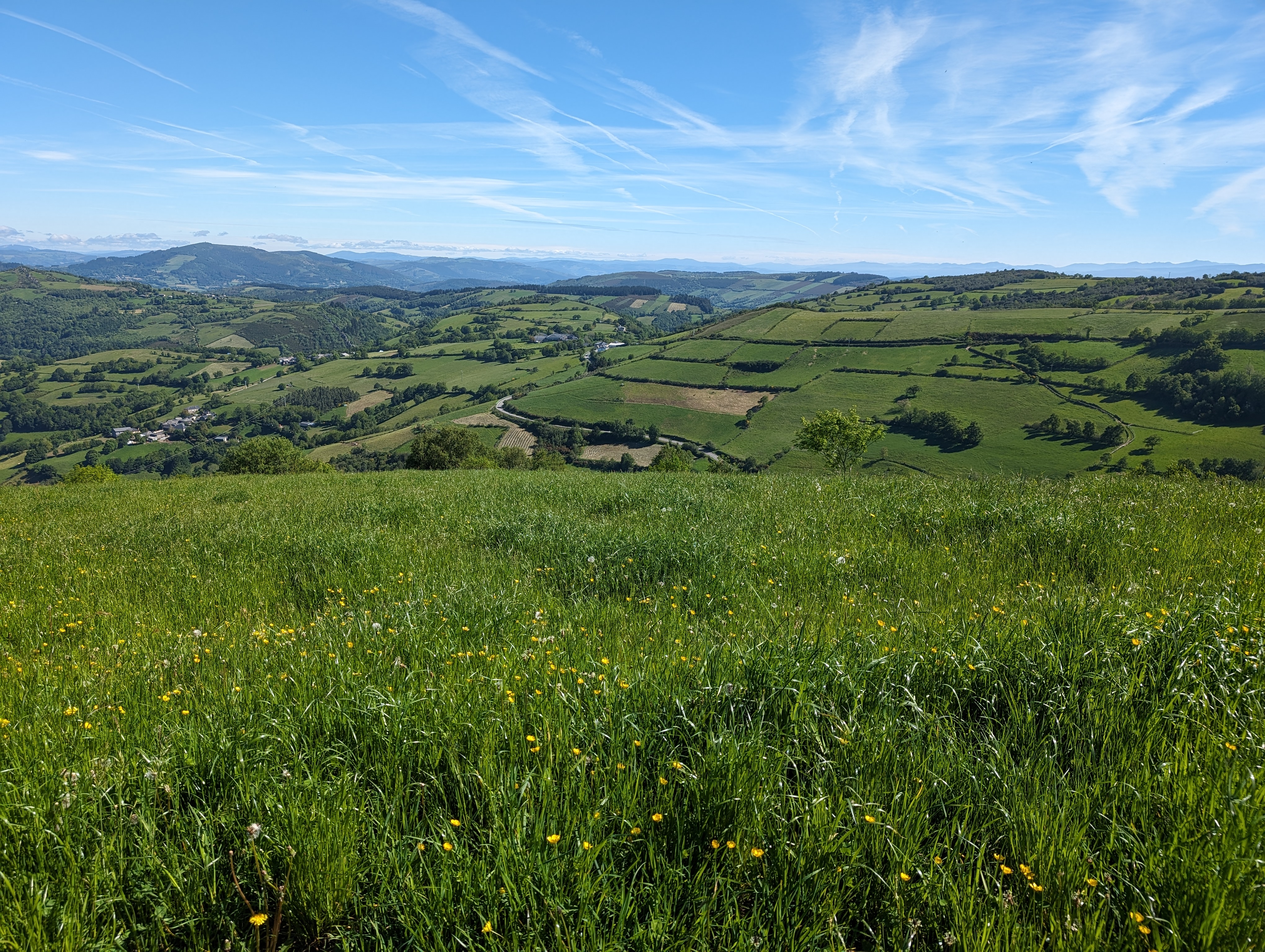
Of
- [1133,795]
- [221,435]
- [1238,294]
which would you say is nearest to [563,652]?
[1133,795]

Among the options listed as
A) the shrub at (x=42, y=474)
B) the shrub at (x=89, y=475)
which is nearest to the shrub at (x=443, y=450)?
the shrub at (x=89, y=475)

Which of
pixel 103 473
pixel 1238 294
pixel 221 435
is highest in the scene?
pixel 1238 294

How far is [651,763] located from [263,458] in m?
58.8

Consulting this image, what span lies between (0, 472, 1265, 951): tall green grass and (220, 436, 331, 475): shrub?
51882mm

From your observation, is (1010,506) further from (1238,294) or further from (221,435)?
(1238,294)

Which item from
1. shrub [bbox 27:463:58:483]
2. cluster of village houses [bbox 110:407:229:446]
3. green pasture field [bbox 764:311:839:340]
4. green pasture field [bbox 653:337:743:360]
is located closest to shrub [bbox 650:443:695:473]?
green pasture field [bbox 653:337:743:360]

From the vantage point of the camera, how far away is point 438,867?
Result: 239 cm

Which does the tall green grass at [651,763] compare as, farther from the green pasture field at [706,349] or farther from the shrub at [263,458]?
the green pasture field at [706,349]

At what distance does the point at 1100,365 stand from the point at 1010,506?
519 ft

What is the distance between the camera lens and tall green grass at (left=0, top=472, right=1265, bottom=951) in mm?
2234

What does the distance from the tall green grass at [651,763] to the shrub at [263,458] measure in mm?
51882

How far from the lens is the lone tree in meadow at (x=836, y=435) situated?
6112 centimetres

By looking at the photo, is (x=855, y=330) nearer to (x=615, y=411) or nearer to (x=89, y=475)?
(x=615, y=411)

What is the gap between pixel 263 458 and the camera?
5141cm
